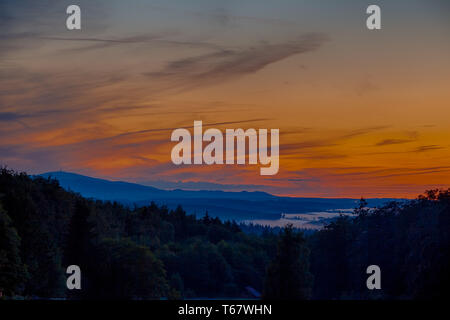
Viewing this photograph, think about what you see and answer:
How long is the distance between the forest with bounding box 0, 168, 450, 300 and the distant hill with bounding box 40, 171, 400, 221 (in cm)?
848

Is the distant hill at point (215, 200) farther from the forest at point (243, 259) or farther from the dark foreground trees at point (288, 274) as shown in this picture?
the dark foreground trees at point (288, 274)

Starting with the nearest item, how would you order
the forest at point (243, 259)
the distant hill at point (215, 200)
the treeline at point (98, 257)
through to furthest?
the forest at point (243, 259), the treeline at point (98, 257), the distant hill at point (215, 200)

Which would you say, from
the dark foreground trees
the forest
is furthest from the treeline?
the dark foreground trees

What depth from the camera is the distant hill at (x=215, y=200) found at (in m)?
59.8

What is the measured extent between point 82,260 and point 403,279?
2196 cm

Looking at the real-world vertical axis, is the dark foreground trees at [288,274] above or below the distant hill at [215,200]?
below

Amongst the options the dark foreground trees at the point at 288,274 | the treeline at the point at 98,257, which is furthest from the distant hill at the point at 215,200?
the dark foreground trees at the point at 288,274

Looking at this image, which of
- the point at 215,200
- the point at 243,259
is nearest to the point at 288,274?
the point at 243,259

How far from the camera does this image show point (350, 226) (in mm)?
43875

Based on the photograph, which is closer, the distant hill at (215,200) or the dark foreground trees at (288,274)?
the dark foreground trees at (288,274)

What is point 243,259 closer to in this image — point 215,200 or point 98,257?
point 98,257

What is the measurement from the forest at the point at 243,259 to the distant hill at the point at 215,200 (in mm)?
8477

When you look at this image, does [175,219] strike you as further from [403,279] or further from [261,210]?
[403,279]
